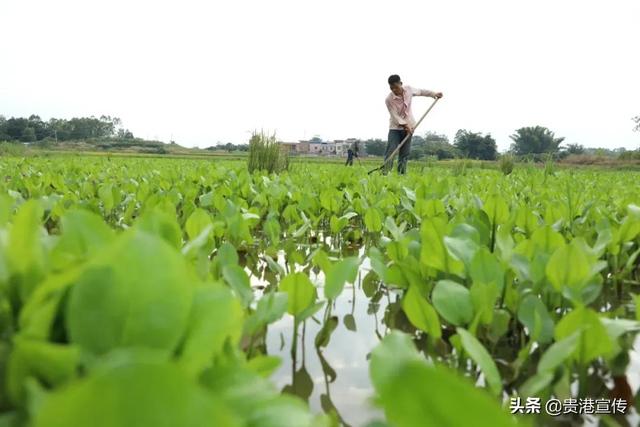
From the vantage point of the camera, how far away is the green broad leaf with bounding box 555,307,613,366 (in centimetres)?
81

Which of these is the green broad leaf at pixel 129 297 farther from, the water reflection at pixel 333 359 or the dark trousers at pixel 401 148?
the dark trousers at pixel 401 148

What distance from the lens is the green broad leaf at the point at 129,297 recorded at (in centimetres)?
45

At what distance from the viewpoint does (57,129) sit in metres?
66.8

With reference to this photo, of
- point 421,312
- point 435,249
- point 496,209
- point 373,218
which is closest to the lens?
point 421,312

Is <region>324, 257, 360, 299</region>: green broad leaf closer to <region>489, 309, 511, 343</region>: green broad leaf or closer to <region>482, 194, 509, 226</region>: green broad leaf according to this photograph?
<region>489, 309, 511, 343</region>: green broad leaf

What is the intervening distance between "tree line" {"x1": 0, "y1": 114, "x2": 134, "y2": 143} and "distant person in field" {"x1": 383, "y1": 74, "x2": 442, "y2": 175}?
60497 millimetres

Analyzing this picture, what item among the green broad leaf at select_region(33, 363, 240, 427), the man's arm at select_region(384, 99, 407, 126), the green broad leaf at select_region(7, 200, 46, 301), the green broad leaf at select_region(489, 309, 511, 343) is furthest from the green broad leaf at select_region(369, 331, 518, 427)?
the man's arm at select_region(384, 99, 407, 126)

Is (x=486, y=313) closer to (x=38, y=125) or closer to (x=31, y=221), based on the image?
(x=31, y=221)

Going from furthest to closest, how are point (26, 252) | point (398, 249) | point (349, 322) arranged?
1. point (398, 249)
2. point (349, 322)
3. point (26, 252)

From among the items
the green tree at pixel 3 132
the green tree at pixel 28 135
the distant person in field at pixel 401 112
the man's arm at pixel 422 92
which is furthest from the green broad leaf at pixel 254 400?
the green tree at pixel 28 135

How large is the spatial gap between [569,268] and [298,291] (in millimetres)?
558

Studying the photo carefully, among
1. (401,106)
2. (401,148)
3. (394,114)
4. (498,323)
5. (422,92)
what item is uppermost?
(422,92)

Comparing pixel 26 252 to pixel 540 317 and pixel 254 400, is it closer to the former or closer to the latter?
pixel 254 400

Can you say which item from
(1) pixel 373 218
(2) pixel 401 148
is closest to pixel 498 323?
(1) pixel 373 218
